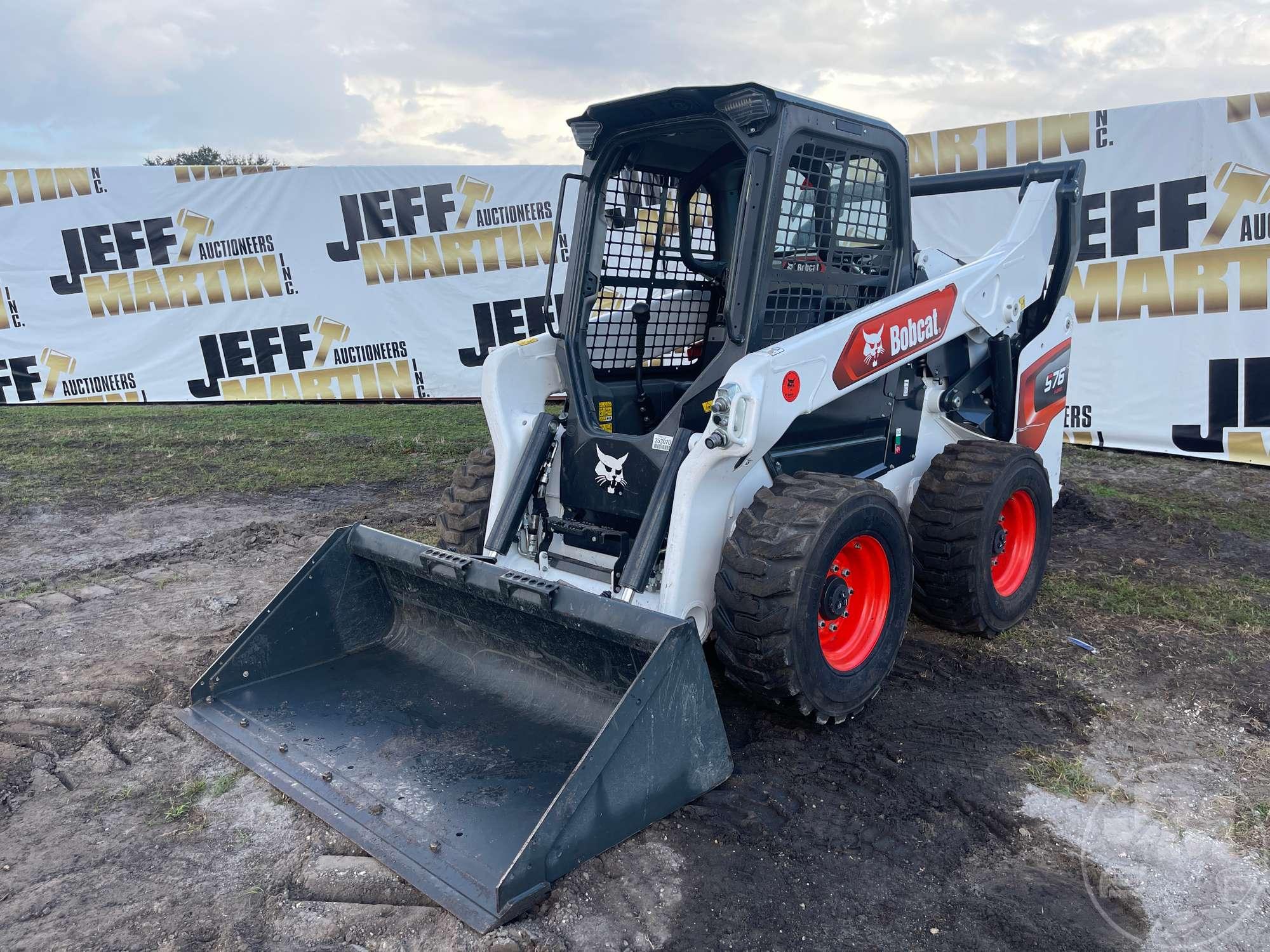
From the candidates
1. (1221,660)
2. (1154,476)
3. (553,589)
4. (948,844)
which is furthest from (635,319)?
(1154,476)

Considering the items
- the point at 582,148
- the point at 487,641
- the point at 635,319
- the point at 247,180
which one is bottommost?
the point at 487,641

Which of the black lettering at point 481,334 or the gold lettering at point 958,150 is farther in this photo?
the black lettering at point 481,334

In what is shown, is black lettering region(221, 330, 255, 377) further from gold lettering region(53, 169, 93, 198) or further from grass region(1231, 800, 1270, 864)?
grass region(1231, 800, 1270, 864)

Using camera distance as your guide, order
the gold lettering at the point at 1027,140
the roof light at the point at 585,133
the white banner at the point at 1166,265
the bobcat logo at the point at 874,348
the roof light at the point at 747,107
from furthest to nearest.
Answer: the gold lettering at the point at 1027,140 → the white banner at the point at 1166,265 → the roof light at the point at 585,133 → the bobcat logo at the point at 874,348 → the roof light at the point at 747,107

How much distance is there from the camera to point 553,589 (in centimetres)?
314

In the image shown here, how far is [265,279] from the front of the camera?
39.6 ft

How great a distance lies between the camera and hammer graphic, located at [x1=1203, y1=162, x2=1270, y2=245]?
25.6 ft

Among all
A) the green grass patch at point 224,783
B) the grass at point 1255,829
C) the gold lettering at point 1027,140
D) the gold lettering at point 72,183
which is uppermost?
the gold lettering at point 72,183

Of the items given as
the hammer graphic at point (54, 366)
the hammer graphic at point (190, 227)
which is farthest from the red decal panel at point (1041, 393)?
the hammer graphic at point (54, 366)

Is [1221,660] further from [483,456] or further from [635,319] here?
[483,456]

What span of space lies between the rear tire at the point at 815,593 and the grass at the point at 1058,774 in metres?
0.57

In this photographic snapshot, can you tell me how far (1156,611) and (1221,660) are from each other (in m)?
0.57

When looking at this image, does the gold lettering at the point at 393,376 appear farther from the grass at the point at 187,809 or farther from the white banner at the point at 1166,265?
the grass at the point at 187,809

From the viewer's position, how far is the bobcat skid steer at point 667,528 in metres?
2.88
